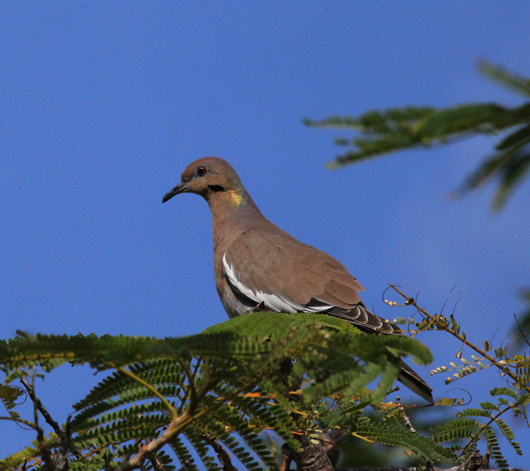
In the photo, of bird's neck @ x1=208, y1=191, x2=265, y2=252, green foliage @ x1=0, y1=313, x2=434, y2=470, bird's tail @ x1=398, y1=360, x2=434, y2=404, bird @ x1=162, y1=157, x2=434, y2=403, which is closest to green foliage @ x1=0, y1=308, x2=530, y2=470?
green foliage @ x1=0, y1=313, x2=434, y2=470

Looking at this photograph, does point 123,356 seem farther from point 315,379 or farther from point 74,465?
point 74,465

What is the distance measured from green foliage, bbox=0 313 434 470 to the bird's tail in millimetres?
1776

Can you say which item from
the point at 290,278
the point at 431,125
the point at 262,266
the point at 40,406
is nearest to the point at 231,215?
the point at 262,266

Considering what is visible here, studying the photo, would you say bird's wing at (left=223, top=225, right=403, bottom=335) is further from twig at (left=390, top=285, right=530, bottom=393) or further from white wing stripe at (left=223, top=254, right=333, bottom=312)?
twig at (left=390, top=285, right=530, bottom=393)

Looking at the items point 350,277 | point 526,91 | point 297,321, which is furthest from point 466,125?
point 350,277

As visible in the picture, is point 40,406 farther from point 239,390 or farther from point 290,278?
point 290,278

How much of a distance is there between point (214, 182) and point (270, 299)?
2216 mm

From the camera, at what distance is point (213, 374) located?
2.30m

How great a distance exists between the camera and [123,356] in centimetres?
220

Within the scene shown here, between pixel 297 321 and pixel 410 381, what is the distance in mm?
2177

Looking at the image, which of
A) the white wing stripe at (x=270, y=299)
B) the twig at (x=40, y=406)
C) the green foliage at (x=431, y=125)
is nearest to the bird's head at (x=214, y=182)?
the white wing stripe at (x=270, y=299)

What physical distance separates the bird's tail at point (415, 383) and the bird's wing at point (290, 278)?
2.79 feet

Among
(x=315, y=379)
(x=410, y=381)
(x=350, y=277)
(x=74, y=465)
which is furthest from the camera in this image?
(x=350, y=277)

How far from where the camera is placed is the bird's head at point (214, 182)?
7656 mm
